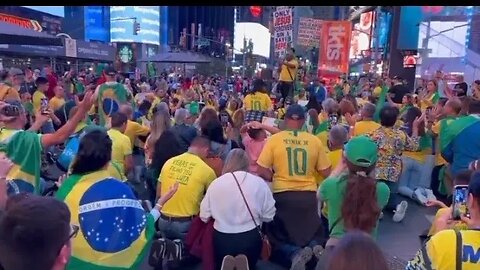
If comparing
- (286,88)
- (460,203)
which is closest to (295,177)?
(460,203)

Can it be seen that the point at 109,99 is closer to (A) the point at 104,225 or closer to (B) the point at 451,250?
(A) the point at 104,225

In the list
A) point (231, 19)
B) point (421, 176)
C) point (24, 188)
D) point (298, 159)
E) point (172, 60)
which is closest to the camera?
point (24, 188)

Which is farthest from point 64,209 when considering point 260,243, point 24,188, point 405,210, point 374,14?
point 374,14

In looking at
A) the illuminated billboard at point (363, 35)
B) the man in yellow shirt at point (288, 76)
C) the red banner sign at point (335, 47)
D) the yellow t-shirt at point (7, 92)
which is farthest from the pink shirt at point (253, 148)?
the illuminated billboard at point (363, 35)

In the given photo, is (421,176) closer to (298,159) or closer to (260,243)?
(298,159)

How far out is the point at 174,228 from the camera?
18.2 ft

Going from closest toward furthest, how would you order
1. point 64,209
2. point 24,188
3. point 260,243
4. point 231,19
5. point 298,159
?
point 64,209, point 24,188, point 260,243, point 298,159, point 231,19

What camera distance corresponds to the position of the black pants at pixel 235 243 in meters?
4.98

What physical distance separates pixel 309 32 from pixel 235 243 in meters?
16.8

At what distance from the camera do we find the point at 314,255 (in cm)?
544

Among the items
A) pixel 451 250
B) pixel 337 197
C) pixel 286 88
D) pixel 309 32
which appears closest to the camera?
pixel 451 250

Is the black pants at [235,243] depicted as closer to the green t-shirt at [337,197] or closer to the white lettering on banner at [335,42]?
the green t-shirt at [337,197]

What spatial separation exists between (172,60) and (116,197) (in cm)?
2131

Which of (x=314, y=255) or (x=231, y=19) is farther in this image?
(x=231, y=19)
